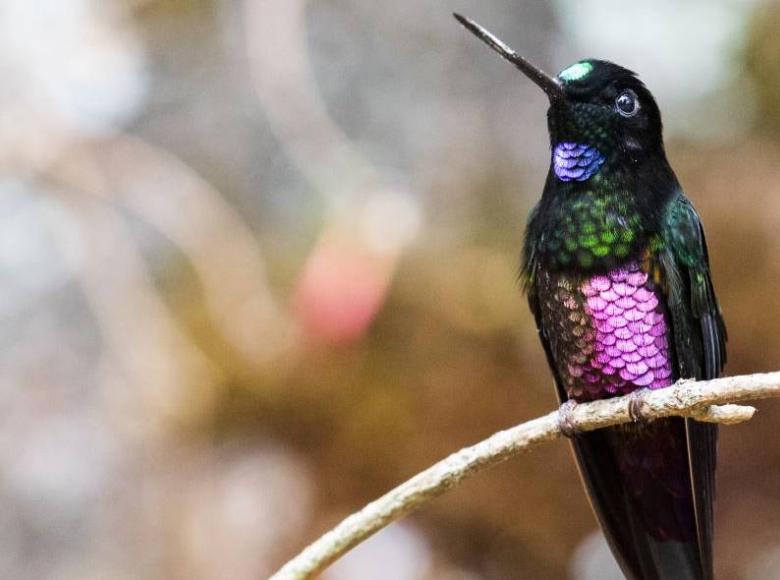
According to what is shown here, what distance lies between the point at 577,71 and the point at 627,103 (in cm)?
8

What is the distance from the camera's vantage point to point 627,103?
139 cm

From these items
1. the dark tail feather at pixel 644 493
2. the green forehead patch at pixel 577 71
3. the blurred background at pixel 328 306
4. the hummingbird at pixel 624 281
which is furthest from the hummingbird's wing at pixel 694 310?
the blurred background at pixel 328 306

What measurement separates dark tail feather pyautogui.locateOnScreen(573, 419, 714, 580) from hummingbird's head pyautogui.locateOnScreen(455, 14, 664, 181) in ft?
1.44

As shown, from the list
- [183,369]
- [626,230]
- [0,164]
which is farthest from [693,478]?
[0,164]

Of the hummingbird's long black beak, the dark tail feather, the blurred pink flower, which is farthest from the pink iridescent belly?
the blurred pink flower

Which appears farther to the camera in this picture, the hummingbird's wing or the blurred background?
the blurred background

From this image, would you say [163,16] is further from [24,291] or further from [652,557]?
[652,557]

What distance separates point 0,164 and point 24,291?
0.70 m

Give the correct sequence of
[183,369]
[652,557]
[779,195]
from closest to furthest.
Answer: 1. [652,557]
2. [779,195]
3. [183,369]

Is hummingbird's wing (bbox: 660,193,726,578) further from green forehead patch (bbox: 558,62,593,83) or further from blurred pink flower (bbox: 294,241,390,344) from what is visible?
blurred pink flower (bbox: 294,241,390,344)

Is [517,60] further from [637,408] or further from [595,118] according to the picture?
Result: [637,408]

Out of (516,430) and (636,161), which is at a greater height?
(636,161)

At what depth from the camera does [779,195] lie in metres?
2.63

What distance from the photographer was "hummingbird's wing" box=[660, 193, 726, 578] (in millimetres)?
1379
